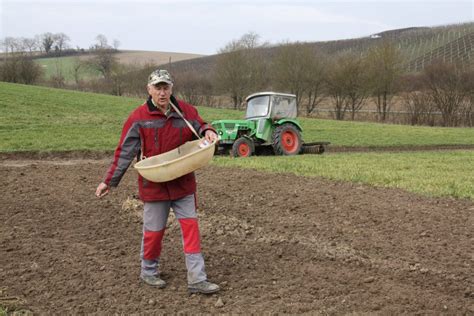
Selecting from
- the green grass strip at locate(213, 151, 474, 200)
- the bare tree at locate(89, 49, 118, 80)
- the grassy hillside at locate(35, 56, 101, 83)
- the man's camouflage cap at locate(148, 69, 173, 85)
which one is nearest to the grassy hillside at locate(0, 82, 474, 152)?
the green grass strip at locate(213, 151, 474, 200)

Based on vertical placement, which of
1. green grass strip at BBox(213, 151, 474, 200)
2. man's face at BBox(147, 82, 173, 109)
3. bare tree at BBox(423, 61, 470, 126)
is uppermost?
bare tree at BBox(423, 61, 470, 126)

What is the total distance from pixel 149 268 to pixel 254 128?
36.3 feet

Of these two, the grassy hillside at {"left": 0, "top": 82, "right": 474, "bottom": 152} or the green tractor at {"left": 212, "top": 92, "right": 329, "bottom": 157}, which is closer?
the green tractor at {"left": 212, "top": 92, "right": 329, "bottom": 157}

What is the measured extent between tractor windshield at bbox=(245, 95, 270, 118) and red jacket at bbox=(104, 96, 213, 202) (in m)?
11.1

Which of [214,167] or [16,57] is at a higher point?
[16,57]

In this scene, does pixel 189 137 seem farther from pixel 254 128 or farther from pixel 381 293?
pixel 254 128

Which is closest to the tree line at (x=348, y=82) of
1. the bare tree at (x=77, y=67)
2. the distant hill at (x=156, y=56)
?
the bare tree at (x=77, y=67)

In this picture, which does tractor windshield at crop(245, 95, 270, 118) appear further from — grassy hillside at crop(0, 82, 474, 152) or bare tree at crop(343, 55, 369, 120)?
bare tree at crop(343, 55, 369, 120)

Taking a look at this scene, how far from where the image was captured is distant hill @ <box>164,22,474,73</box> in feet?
183

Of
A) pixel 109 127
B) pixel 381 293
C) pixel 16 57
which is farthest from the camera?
pixel 16 57

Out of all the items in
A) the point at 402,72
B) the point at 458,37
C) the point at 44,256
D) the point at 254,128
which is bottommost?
the point at 44,256

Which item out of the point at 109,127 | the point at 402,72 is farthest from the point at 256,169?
the point at 402,72

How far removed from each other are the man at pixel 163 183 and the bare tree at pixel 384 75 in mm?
44252

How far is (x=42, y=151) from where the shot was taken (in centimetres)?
1639
